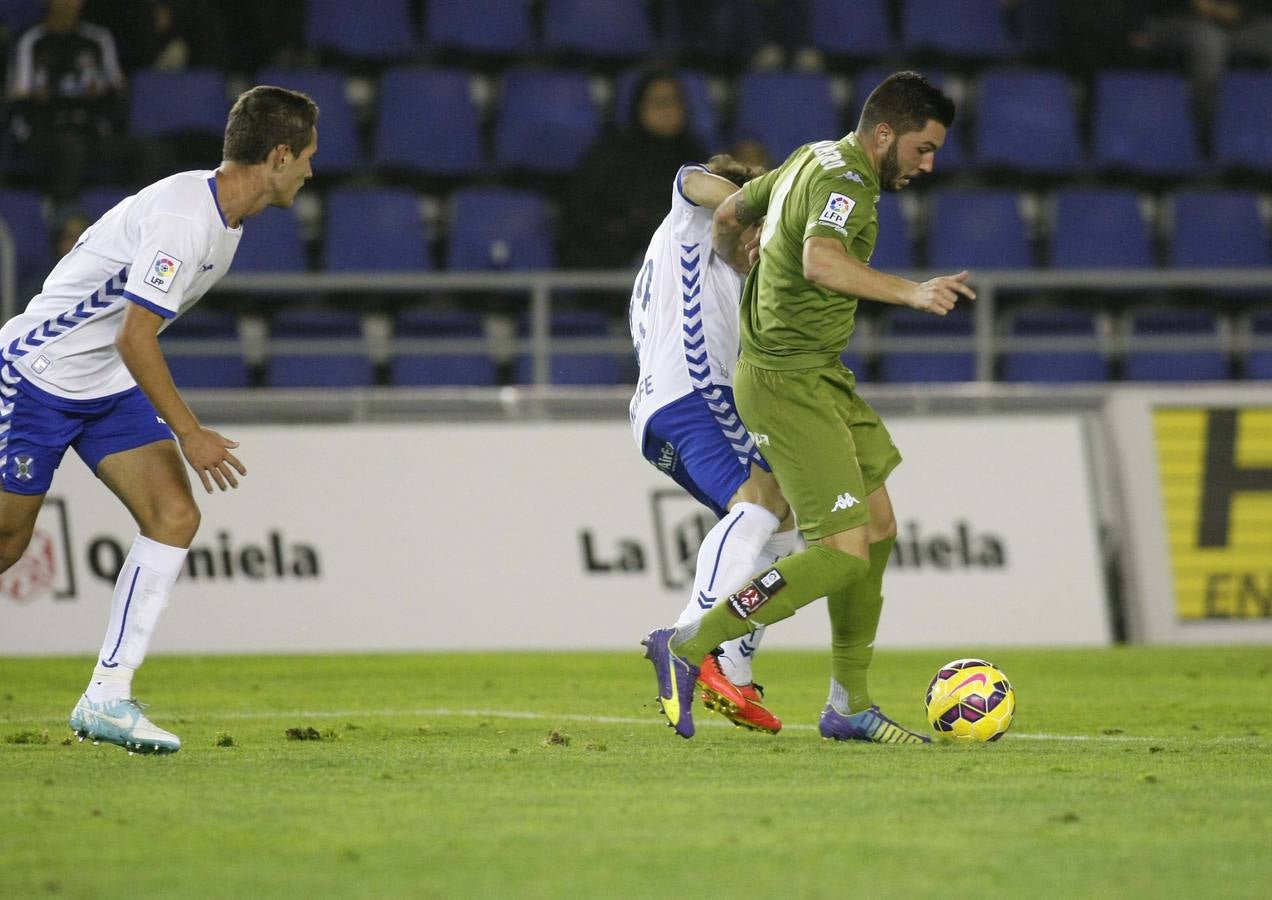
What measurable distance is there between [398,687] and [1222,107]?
9.82 m

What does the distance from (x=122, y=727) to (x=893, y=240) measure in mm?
9508

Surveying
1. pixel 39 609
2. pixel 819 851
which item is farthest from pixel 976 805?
pixel 39 609

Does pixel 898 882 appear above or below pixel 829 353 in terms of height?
below

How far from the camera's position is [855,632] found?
6996 millimetres

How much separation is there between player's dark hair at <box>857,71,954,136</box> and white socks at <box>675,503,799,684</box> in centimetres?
150

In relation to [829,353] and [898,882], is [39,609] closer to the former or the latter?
[829,353]

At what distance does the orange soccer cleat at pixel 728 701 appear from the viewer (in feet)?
22.4

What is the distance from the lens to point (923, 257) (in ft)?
50.1

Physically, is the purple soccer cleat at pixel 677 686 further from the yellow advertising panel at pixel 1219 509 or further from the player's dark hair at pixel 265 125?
the yellow advertising panel at pixel 1219 509

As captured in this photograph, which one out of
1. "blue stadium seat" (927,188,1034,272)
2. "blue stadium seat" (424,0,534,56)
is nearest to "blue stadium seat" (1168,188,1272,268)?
"blue stadium seat" (927,188,1034,272)

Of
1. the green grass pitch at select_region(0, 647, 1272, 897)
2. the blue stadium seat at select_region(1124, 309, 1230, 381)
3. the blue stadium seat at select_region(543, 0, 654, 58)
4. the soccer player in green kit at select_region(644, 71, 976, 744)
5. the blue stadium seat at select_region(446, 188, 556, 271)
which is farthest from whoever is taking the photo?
the blue stadium seat at select_region(543, 0, 654, 58)

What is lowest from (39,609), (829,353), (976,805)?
(39,609)

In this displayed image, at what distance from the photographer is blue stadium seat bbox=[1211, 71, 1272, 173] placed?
16281 millimetres

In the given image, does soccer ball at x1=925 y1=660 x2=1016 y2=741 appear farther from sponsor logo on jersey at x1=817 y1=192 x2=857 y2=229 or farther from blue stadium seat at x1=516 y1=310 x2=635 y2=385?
blue stadium seat at x1=516 y1=310 x2=635 y2=385
